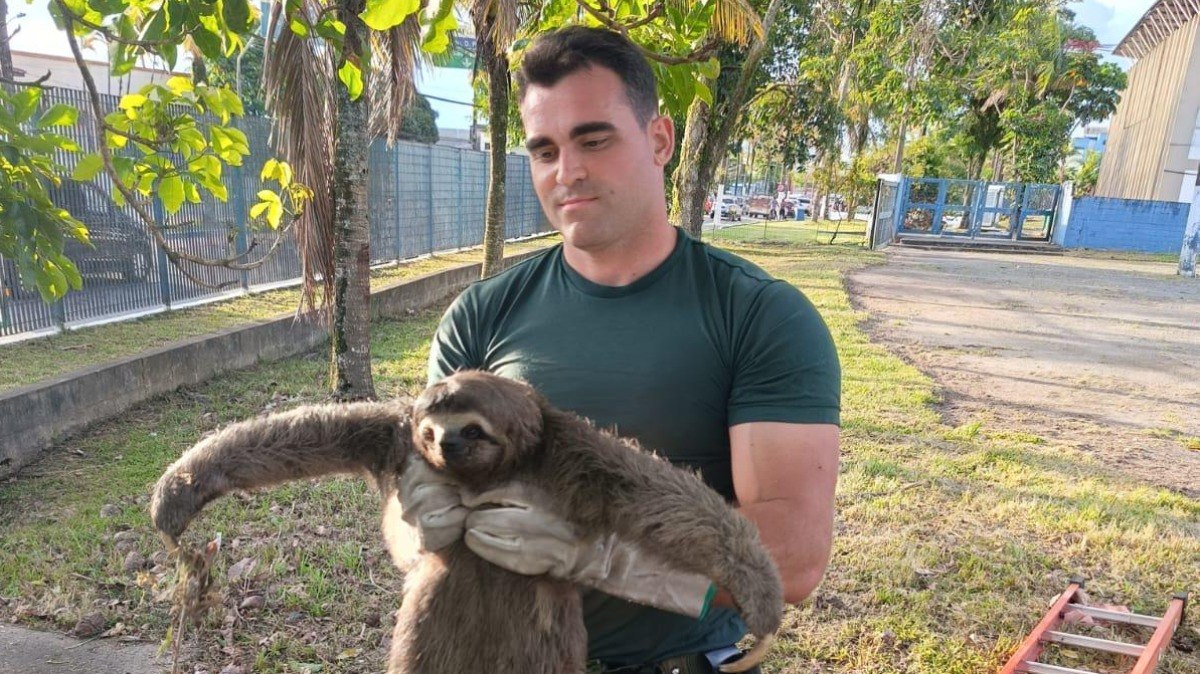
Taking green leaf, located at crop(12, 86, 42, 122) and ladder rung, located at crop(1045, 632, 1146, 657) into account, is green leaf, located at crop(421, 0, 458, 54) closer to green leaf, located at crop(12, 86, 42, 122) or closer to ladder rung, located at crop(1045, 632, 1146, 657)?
green leaf, located at crop(12, 86, 42, 122)

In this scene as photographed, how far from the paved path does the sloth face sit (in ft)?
8.01

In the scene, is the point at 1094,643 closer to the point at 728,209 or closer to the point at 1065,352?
the point at 1065,352

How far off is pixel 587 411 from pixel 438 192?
1512cm

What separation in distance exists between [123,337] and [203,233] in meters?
2.24

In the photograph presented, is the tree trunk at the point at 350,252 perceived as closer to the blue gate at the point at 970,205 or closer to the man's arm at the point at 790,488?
the man's arm at the point at 790,488

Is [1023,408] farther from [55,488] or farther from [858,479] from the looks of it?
[55,488]

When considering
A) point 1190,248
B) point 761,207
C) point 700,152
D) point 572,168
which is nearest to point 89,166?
point 572,168

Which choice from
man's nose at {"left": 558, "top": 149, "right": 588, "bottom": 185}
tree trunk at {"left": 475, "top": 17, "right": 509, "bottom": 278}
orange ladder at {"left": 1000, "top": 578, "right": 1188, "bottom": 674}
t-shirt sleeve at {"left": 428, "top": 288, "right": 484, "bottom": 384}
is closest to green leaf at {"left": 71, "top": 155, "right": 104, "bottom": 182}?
t-shirt sleeve at {"left": 428, "top": 288, "right": 484, "bottom": 384}

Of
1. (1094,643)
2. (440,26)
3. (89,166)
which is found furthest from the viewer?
(1094,643)

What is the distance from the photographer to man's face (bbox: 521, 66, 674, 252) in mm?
2012

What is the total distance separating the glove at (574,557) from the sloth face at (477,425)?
10 centimetres

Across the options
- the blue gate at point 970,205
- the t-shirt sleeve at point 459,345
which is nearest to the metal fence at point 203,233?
the t-shirt sleeve at point 459,345

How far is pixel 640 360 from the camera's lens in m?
1.94

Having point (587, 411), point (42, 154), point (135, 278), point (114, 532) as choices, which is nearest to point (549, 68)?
point (587, 411)
